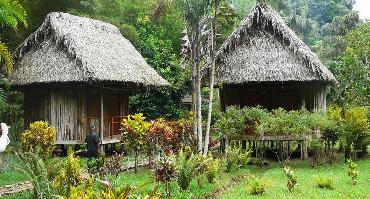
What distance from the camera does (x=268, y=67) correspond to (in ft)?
64.3

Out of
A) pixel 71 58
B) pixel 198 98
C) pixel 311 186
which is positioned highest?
pixel 71 58

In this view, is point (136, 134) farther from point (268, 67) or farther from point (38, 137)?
point (268, 67)

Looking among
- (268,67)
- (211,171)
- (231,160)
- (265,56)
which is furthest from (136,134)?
(265,56)

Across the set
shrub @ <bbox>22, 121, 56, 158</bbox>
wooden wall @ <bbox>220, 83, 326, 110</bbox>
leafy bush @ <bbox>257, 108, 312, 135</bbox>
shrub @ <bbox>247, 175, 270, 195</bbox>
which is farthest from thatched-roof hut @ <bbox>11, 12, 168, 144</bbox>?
shrub @ <bbox>247, 175, 270, 195</bbox>

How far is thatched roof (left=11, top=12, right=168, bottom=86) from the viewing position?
1777 cm

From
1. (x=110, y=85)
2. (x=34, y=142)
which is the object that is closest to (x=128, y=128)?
(x=34, y=142)

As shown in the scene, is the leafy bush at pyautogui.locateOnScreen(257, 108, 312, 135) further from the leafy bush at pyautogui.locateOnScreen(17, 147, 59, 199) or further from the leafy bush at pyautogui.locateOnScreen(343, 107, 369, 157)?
the leafy bush at pyautogui.locateOnScreen(17, 147, 59, 199)

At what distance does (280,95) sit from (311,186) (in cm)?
792

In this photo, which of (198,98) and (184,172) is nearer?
(184,172)

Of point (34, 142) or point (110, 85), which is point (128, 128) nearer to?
point (34, 142)

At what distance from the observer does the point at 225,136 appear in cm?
1827

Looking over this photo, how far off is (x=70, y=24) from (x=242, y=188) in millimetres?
10117

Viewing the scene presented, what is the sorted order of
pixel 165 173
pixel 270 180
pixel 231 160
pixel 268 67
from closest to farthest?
pixel 165 173 → pixel 270 180 → pixel 231 160 → pixel 268 67

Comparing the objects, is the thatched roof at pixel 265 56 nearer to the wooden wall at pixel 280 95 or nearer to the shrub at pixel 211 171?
the wooden wall at pixel 280 95
